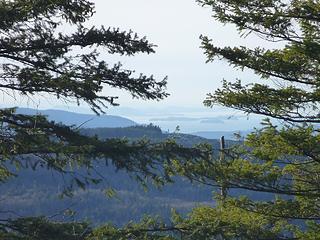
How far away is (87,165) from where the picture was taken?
25.7ft

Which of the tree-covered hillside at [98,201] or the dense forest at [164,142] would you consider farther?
the tree-covered hillside at [98,201]

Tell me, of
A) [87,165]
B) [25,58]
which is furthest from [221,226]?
[25,58]

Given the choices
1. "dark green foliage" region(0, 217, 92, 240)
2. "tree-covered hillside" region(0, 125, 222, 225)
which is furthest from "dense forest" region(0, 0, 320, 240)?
"tree-covered hillside" region(0, 125, 222, 225)

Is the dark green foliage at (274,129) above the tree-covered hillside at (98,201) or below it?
above

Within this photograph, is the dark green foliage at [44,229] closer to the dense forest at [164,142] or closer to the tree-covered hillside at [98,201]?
the dense forest at [164,142]

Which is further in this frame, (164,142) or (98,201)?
(98,201)

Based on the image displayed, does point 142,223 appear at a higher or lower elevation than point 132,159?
lower

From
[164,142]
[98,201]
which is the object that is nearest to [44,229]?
[164,142]

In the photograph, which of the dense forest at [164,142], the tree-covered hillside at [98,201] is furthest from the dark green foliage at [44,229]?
the tree-covered hillside at [98,201]

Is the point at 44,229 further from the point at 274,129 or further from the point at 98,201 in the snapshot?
the point at 98,201

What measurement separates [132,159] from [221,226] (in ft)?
8.01

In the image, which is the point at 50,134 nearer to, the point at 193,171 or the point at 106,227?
the point at 106,227

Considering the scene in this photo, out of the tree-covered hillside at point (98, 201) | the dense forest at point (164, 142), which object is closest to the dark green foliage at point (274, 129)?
the dense forest at point (164, 142)

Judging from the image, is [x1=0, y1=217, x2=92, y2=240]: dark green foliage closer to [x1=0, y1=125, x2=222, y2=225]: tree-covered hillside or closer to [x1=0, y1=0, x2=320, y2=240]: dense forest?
[x1=0, y1=0, x2=320, y2=240]: dense forest
